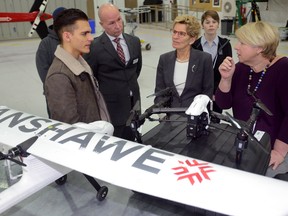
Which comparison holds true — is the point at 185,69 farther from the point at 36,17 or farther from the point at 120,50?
the point at 36,17

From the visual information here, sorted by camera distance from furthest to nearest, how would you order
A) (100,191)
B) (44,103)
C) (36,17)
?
(36,17), (44,103), (100,191)

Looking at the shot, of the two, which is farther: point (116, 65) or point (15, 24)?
point (15, 24)

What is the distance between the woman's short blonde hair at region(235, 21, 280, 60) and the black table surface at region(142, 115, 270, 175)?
61cm

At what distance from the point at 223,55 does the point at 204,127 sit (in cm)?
172

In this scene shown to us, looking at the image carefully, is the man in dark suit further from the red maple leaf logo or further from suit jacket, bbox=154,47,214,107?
the red maple leaf logo

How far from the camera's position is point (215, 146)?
6.60ft

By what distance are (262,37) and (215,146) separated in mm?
801

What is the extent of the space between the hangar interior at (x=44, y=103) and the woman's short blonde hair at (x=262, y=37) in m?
1.16

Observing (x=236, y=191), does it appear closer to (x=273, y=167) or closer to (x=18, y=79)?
(x=273, y=167)

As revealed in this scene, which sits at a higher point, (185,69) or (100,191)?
(185,69)

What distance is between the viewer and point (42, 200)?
2654mm

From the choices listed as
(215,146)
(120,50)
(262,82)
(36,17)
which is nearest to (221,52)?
(120,50)

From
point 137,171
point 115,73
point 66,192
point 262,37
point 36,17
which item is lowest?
point 66,192

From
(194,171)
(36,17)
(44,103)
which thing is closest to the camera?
(194,171)
